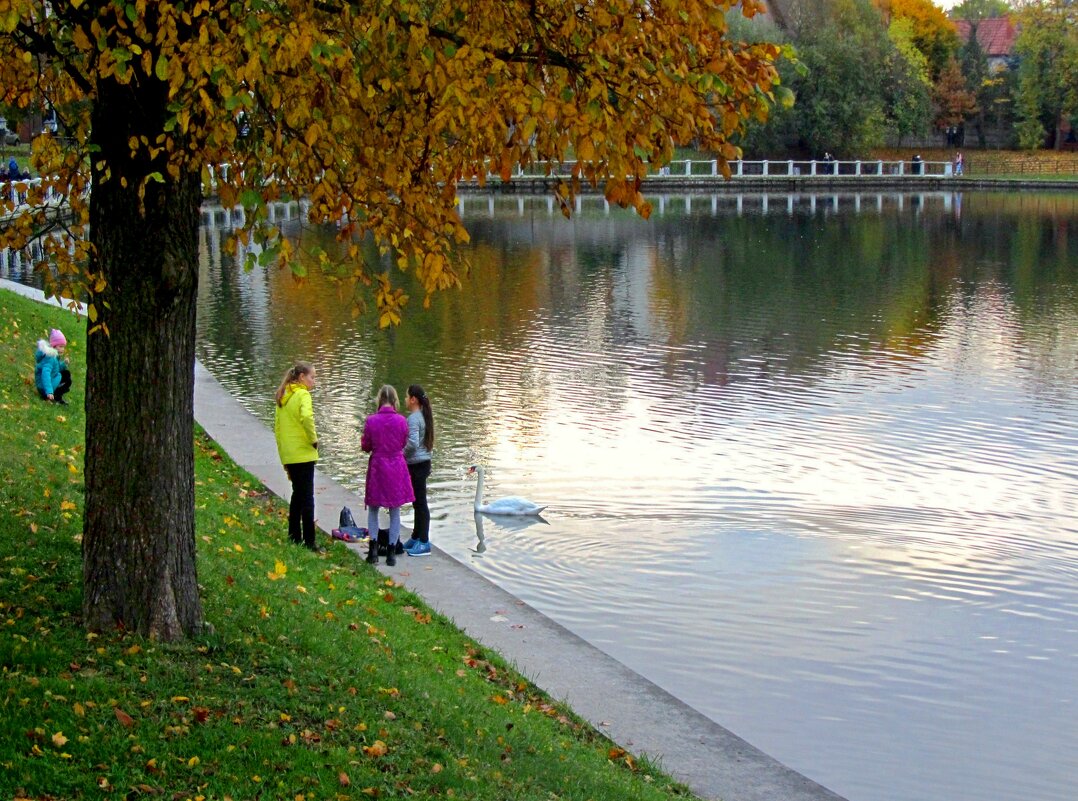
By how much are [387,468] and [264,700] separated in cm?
516

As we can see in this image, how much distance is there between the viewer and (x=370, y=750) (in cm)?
677

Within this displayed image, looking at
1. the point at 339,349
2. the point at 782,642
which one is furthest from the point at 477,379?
the point at 782,642

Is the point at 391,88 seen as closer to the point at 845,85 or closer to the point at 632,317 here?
A: the point at 632,317

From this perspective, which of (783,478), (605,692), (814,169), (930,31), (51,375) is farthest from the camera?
(930,31)

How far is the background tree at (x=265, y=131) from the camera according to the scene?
7.02 meters

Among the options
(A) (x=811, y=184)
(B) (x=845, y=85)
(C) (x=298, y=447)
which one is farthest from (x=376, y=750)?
(B) (x=845, y=85)

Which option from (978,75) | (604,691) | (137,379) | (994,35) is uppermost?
(994,35)

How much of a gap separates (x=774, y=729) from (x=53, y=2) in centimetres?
663

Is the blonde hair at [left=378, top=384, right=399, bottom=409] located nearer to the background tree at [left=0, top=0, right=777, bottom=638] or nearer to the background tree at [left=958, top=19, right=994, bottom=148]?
the background tree at [left=0, top=0, right=777, bottom=638]

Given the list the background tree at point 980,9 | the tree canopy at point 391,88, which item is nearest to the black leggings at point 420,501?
the tree canopy at point 391,88

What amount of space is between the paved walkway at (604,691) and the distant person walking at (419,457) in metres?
0.22

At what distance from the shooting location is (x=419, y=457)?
12.8 metres

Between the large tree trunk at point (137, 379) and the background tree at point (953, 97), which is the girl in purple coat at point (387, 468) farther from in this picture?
the background tree at point (953, 97)

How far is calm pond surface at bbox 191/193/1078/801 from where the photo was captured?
10180 mm
